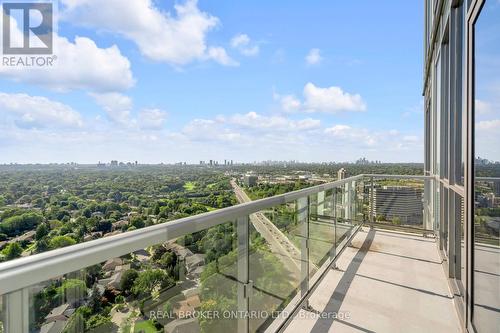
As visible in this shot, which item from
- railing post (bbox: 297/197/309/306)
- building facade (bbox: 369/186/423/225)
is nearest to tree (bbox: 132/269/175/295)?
railing post (bbox: 297/197/309/306)

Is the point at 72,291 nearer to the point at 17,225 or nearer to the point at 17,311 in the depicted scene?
the point at 17,311

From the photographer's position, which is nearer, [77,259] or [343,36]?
[77,259]

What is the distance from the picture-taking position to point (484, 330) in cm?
167

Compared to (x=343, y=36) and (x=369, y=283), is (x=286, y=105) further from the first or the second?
(x=369, y=283)

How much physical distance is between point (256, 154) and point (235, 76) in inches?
361

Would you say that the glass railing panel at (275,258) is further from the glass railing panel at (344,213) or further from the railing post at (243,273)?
the glass railing panel at (344,213)

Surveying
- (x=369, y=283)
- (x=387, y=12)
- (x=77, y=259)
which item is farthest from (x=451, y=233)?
(x=387, y=12)

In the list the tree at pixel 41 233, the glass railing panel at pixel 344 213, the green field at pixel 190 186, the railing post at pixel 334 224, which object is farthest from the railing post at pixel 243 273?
the green field at pixel 190 186

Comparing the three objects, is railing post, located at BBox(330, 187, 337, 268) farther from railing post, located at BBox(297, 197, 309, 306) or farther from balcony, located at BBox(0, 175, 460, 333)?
railing post, located at BBox(297, 197, 309, 306)

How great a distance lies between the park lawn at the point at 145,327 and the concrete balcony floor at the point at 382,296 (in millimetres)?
1638

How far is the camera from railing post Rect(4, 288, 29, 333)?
2.35 feet

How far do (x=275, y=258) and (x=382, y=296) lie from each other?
1.63 m

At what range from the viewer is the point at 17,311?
0.73m

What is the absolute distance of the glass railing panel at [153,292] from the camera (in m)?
0.83
